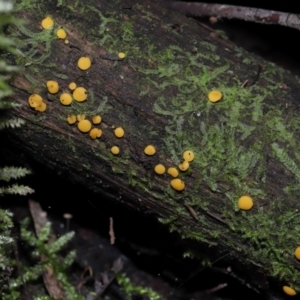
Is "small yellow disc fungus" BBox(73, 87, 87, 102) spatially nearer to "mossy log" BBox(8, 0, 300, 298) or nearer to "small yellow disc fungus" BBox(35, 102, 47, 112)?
"mossy log" BBox(8, 0, 300, 298)

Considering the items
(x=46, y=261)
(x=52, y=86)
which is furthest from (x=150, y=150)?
(x=46, y=261)

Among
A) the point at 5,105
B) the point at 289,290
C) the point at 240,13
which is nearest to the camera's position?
the point at 5,105

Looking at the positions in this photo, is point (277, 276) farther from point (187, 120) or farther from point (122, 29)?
point (122, 29)

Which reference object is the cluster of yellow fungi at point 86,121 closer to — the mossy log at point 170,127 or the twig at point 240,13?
the mossy log at point 170,127

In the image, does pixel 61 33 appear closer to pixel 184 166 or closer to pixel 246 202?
pixel 184 166

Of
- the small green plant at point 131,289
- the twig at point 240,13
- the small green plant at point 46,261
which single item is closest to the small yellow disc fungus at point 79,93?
the small green plant at point 46,261

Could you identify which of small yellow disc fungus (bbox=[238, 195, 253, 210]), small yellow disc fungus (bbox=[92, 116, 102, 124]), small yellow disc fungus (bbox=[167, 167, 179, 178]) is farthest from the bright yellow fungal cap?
small yellow disc fungus (bbox=[238, 195, 253, 210])

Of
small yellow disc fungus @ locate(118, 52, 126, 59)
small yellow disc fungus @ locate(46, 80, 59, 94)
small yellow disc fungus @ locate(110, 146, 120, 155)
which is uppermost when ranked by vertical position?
small yellow disc fungus @ locate(118, 52, 126, 59)
